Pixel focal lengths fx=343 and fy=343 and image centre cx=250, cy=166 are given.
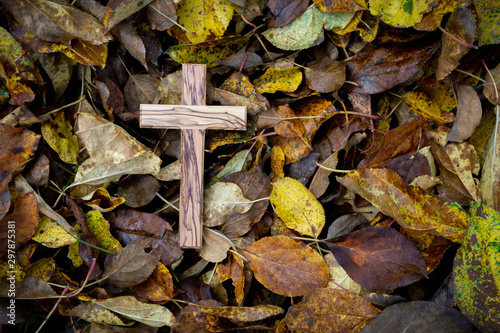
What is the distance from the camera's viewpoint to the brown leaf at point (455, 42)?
87 centimetres

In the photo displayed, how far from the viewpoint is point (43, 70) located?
3.16ft

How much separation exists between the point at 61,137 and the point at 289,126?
0.64 meters

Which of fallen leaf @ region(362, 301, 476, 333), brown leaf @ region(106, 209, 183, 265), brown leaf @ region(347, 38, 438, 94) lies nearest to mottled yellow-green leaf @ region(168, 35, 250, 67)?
brown leaf @ region(347, 38, 438, 94)

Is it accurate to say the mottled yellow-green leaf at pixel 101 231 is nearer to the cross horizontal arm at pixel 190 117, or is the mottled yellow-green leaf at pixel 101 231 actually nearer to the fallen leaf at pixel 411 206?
the cross horizontal arm at pixel 190 117

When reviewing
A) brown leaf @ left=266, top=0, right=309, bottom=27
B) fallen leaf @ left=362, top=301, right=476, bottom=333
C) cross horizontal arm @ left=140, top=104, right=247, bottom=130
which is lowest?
fallen leaf @ left=362, top=301, right=476, bottom=333

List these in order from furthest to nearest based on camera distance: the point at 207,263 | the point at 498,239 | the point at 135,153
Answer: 1. the point at 207,263
2. the point at 135,153
3. the point at 498,239

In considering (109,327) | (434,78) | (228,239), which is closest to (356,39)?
(434,78)

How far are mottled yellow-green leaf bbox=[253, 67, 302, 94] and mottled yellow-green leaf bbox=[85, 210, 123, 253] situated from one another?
570mm

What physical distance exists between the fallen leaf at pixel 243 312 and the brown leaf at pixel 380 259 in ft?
0.76

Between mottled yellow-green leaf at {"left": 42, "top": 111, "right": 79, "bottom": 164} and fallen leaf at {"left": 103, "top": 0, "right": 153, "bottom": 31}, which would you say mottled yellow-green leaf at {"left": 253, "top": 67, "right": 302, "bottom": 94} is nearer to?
fallen leaf at {"left": 103, "top": 0, "right": 153, "bottom": 31}

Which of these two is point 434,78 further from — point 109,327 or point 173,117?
point 109,327

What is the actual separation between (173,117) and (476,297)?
0.84m

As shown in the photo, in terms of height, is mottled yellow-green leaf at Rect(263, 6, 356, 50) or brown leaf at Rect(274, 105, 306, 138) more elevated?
mottled yellow-green leaf at Rect(263, 6, 356, 50)

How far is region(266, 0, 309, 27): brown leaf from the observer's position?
0.92 m
